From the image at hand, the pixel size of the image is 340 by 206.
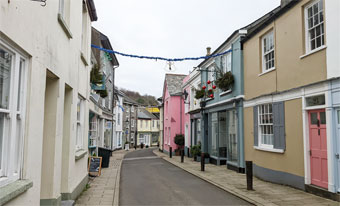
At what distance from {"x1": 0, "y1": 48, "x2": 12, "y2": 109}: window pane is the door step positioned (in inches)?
305

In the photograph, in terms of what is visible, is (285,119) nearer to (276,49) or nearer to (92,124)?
(276,49)

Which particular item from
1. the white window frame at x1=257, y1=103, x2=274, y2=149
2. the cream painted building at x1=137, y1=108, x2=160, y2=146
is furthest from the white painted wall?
the cream painted building at x1=137, y1=108, x2=160, y2=146

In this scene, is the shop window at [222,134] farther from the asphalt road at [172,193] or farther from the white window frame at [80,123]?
the white window frame at [80,123]

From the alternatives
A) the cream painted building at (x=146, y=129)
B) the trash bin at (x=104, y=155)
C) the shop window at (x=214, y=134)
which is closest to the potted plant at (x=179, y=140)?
the shop window at (x=214, y=134)

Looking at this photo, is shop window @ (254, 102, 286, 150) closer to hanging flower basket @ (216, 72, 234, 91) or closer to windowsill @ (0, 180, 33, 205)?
hanging flower basket @ (216, 72, 234, 91)

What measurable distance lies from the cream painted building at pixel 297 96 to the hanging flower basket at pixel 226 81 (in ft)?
5.52

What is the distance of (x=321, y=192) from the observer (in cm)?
773

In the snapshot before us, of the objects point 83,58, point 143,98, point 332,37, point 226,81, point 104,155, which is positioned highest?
point 143,98

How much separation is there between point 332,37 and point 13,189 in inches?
316

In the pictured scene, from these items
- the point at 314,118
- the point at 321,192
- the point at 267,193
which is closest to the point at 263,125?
the point at 314,118

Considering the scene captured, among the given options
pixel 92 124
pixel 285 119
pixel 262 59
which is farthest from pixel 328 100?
pixel 92 124

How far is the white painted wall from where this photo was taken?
7277 millimetres

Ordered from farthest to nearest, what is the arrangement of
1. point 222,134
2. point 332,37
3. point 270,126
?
1. point 222,134
2. point 270,126
3. point 332,37

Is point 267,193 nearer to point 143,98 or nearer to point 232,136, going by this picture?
point 232,136
